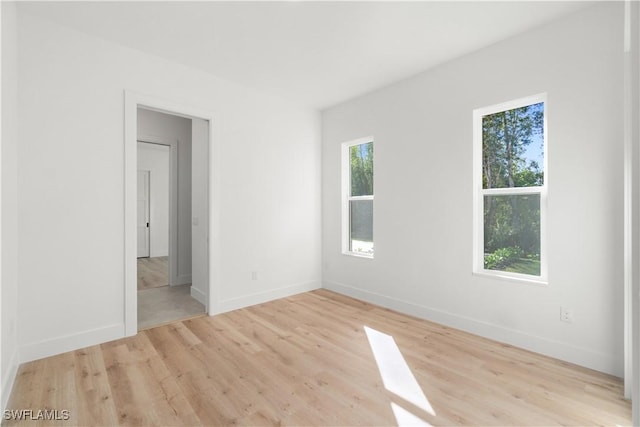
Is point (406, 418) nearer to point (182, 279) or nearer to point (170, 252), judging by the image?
point (182, 279)

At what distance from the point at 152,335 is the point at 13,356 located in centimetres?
97

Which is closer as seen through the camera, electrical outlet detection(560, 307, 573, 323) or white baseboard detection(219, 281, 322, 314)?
electrical outlet detection(560, 307, 573, 323)

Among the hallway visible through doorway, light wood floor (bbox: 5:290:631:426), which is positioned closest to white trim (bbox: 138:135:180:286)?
the hallway visible through doorway

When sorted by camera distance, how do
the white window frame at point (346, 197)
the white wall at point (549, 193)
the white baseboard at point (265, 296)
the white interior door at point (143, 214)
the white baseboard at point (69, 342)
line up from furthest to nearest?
the white interior door at point (143, 214)
the white window frame at point (346, 197)
the white baseboard at point (265, 296)
the white baseboard at point (69, 342)
the white wall at point (549, 193)

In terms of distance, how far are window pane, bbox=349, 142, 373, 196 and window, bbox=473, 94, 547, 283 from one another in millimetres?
1444

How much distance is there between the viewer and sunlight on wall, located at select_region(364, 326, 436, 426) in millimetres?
1867

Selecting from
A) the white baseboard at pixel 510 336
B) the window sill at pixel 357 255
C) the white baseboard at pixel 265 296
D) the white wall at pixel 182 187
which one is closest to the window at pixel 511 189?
the white baseboard at pixel 510 336

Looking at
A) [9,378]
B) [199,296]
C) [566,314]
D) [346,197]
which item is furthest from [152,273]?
[566,314]

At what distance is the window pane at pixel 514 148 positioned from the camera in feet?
9.02

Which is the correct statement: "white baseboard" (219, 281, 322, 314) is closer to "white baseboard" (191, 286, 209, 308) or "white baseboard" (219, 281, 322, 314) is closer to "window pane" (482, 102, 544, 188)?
"white baseboard" (191, 286, 209, 308)

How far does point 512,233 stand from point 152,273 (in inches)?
231

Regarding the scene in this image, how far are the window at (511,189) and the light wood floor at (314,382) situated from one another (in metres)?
0.78

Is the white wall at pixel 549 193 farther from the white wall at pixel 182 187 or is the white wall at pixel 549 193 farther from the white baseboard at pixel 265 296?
the white wall at pixel 182 187

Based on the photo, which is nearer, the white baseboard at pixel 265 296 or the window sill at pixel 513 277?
the window sill at pixel 513 277
